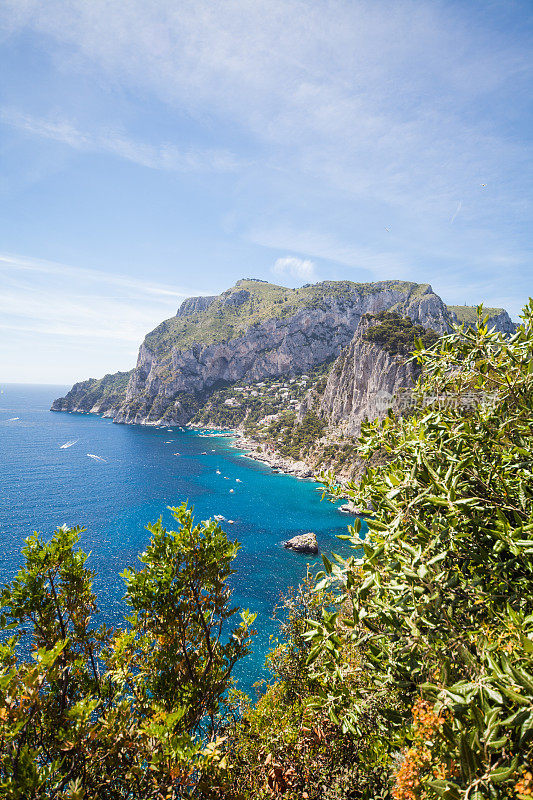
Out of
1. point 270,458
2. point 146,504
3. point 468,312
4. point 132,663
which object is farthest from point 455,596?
point 468,312

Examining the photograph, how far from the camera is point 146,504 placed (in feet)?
229

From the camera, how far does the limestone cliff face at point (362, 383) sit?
320 ft

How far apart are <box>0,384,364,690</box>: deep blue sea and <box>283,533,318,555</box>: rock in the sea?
4.76 feet

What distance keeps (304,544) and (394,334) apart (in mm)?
75898

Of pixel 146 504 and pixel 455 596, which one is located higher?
pixel 455 596

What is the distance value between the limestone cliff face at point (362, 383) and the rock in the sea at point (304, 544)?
149 ft

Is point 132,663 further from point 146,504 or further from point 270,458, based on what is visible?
point 270,458

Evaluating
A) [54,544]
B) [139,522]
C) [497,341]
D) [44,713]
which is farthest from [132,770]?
[139,522]

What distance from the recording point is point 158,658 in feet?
23.3

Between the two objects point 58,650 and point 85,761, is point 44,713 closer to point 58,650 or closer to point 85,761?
point 85,761

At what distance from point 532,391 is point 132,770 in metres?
7.81

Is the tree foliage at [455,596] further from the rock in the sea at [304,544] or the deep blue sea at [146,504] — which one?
the rock in the sea at [304,544]

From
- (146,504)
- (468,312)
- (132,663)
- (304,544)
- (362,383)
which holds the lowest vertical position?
(146,504)

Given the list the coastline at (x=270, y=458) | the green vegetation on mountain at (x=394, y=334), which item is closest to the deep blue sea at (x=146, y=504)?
the coastline at (x=270, y=458)
